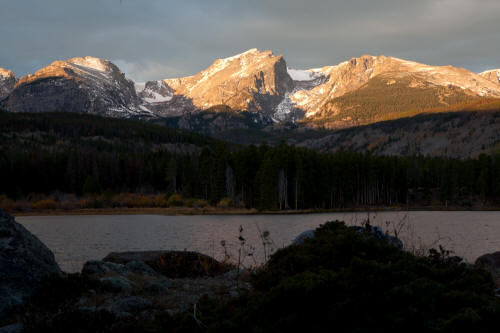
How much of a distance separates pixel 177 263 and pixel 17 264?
21.4ft

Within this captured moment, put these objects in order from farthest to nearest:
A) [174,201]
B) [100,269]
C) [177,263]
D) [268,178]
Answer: [174,201] < [268,178] < [177,263] < [100,269]

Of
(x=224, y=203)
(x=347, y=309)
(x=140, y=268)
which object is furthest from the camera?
(x=224, y=203)

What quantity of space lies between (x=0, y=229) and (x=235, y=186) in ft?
288

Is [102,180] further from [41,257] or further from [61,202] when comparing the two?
[41,257]

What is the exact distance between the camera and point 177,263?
15414 millimetres

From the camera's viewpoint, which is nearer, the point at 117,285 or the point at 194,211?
the point at 117,285

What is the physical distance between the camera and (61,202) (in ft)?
334

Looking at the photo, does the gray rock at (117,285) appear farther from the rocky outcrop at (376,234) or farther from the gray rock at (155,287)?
the rocky outcrop at (376,234)

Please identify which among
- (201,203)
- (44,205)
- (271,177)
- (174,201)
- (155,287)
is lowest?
(44,205)

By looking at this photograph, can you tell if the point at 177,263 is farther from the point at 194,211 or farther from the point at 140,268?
the point at 194,211

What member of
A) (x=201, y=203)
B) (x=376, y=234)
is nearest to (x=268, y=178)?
(x=201, y=203)

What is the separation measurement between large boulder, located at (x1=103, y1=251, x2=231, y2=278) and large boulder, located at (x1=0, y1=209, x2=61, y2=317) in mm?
5212

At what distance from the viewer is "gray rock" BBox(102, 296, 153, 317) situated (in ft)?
28.2

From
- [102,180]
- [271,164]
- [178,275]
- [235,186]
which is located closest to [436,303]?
[178,275]
